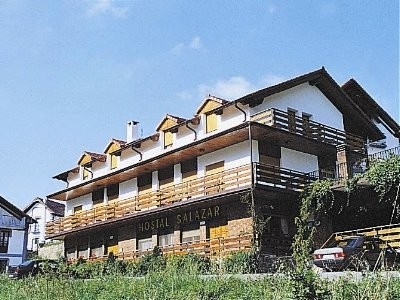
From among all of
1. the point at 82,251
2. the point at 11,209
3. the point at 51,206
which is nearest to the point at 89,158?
the point at 82,251

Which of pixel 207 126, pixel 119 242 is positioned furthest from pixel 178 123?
pixel 119 242

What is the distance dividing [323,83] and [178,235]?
38.3ft

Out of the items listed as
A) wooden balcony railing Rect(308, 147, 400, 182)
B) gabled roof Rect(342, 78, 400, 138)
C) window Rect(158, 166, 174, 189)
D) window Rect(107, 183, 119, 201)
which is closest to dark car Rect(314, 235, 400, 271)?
wooden balcony railing Rect(308, 147, 400, 182)

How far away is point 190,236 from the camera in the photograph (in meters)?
26.5

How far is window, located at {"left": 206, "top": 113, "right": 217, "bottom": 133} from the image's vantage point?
27188 millimetres

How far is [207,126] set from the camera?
90.3 feet

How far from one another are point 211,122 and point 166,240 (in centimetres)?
672

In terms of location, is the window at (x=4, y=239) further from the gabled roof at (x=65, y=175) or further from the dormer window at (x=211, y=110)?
the dormer window at (x=211, y=110)

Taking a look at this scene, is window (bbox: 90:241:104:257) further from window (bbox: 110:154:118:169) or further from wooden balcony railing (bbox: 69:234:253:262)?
wooden balcony railing (bbox: 69:234:253:262)

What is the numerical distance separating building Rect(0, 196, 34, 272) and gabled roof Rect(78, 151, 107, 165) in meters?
13.8

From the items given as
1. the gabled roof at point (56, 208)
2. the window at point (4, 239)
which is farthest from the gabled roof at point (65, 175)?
the gabled roof at point (56, 208)

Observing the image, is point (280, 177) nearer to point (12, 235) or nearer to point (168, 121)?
point (168, 121)

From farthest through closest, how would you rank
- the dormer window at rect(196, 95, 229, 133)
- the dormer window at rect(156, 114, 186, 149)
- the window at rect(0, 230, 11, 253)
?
the window at rect(0, 230, 11, 253), the dormer window at rect(156, 114, 186, 149), the dormer window at rect(196, 95, 229, 133)

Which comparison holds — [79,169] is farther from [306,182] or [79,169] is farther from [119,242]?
[306,182]
